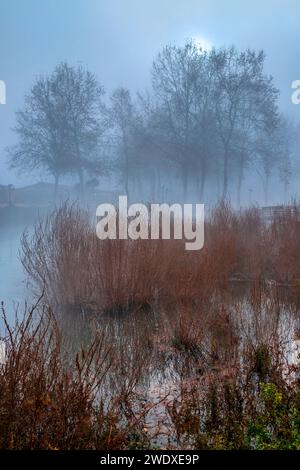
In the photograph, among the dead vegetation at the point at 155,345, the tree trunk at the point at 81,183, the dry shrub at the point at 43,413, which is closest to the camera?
the dry shrub at the point at 43,413

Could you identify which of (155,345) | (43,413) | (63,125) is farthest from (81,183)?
(43,413)

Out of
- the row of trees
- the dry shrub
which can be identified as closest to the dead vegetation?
the dry shrub

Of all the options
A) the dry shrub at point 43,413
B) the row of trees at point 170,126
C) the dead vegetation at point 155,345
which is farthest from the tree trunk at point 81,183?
the dry shrub at point 43,413

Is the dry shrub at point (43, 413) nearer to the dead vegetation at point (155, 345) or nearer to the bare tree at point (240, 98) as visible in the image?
the dead vegetation at point (155, 345)

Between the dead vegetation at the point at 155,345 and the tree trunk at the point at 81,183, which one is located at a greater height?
the tree trunk at the point at 81,183

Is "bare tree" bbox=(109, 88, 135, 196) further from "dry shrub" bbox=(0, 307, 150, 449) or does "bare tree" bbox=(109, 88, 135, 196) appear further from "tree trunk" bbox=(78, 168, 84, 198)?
"dry shrub" bbox=(0, 307, 150, 449)

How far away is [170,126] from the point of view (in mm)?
20266

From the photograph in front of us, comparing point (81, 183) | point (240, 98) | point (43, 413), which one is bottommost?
point (43, 413)

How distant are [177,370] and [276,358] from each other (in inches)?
41.3

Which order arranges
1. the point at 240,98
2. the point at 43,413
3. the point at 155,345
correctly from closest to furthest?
the point at 43,413 → the point at 155,345 → the point at 240,98

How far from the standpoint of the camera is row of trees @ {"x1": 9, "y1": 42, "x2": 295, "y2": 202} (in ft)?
65.3

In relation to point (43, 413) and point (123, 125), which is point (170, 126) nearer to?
point (123, 125)

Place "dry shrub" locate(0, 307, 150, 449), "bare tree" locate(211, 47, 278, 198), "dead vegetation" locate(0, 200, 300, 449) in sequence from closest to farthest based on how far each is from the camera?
"dry shrub" locate(0, 307, 150, 449) < "dead vegetation" locate(0, 200, 300, 449) < "bare tree" locate(211, 47, 278, 198)

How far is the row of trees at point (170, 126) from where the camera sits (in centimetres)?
1991
